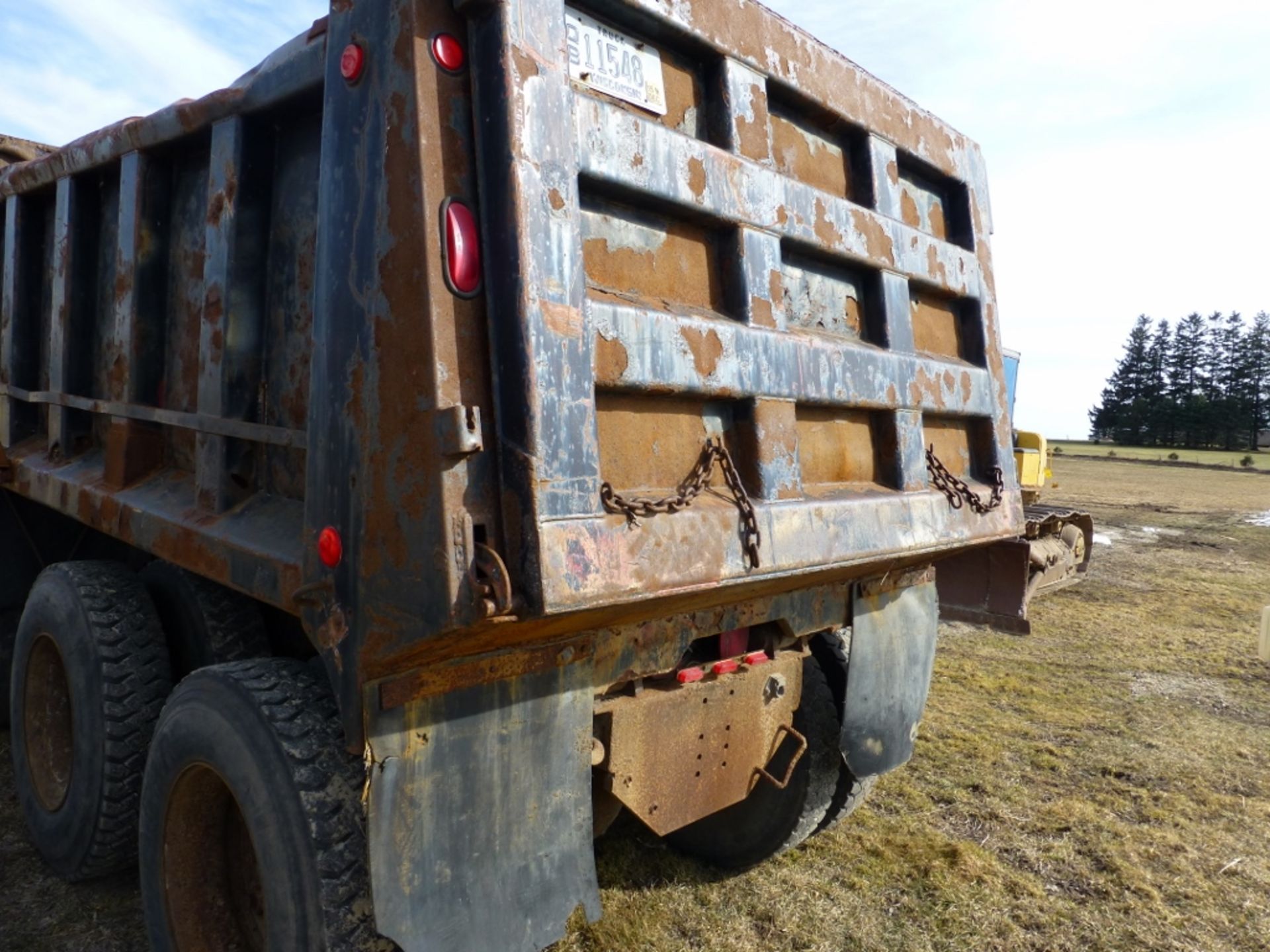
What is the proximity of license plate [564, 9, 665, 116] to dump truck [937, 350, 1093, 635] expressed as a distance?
371cm

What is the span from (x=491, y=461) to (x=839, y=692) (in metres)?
1.92

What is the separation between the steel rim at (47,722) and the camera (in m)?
3.29

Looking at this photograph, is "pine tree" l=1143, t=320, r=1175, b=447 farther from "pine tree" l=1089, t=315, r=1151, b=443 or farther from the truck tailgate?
the truck tailgate

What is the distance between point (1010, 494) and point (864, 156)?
4.13 ft

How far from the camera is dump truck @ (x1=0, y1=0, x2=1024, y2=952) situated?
1846 millimetres

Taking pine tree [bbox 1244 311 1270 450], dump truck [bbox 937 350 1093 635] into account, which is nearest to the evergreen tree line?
pine tree [bbox 1244 311 1270 450]

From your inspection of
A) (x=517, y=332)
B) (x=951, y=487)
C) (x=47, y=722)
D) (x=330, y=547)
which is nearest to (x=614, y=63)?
(x=517, y=332)

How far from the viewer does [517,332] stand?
5.97 ft

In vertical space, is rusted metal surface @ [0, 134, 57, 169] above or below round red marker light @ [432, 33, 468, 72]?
above

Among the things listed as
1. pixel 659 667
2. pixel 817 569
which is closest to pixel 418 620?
pixel 659 667

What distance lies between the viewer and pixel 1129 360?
7481 centimetres

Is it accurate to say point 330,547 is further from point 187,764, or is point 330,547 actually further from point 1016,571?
point 1016,571

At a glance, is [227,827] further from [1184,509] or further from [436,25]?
[1184,509]

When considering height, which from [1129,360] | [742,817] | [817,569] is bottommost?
[742,817]
